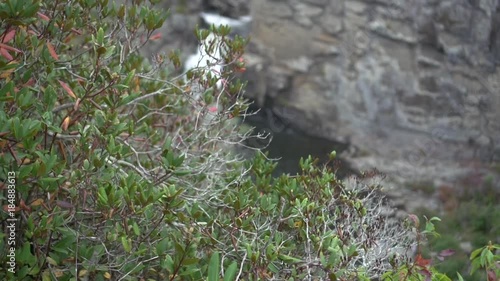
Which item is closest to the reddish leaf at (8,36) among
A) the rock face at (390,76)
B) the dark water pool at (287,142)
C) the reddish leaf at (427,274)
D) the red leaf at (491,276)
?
the reddish leaf at (427,274)

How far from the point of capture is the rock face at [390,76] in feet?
47.2

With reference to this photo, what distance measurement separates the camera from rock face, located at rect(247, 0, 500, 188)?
566 inches

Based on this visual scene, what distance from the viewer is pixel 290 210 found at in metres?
3.32

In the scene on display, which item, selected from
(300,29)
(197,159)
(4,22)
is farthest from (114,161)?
(300,29)

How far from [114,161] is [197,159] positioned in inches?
44.0

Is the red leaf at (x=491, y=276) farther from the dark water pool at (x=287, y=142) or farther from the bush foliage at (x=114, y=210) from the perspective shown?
the dark water pool at (x=287, y=142)

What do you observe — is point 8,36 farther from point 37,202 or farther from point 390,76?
point 390,76

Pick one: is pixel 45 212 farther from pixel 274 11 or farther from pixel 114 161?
pixel 274 11

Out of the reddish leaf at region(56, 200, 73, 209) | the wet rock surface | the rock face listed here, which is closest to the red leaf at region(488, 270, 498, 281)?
the reddish leaf at region(56, 200, 73, 209)

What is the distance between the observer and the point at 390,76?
15.4m

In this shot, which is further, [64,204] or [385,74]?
[385,74]

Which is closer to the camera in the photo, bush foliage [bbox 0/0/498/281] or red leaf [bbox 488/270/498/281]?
bush foliage [bbox 0/0/498/281]

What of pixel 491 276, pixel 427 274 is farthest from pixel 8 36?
pixel 491 276

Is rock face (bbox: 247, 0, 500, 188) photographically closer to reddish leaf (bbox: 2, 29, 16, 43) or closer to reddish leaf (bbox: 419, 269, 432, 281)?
reddish leaf (bbox: 419, 269, 432, 281)
